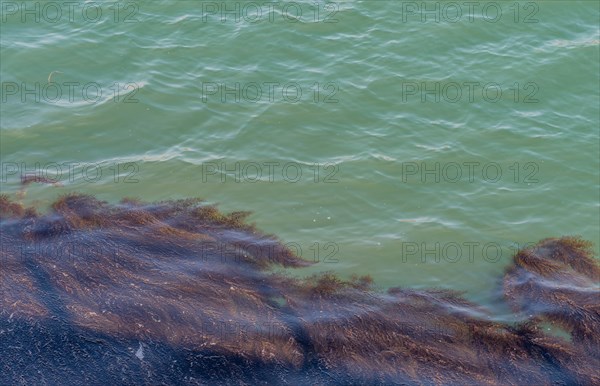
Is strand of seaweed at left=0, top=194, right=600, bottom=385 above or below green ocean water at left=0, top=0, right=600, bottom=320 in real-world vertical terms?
below

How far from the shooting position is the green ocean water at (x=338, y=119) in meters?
9.28

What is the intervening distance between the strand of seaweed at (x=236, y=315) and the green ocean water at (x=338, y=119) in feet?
1.81

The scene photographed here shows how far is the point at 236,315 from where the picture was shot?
762 cm

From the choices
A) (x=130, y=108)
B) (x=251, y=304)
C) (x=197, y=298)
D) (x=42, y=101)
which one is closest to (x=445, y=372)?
(x=251, y=304)

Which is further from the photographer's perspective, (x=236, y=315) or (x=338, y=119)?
(x=338, y=119)

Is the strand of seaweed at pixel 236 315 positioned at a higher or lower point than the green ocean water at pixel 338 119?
lower

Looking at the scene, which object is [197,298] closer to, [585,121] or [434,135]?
[434,135]

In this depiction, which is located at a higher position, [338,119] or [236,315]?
[338,119]

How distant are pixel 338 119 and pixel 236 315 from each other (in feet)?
14.4

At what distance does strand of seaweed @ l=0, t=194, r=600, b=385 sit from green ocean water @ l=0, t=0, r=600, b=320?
21.7 inches

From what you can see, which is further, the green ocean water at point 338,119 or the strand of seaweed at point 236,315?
the green ocean water at point 338,119

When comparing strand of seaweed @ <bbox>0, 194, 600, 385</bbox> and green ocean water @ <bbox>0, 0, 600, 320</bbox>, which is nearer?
strand of seaweed @ <bbox>0, 194, 600, 385</bbox>

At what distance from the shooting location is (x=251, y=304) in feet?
25.6

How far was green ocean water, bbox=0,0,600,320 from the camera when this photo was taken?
9.28m
